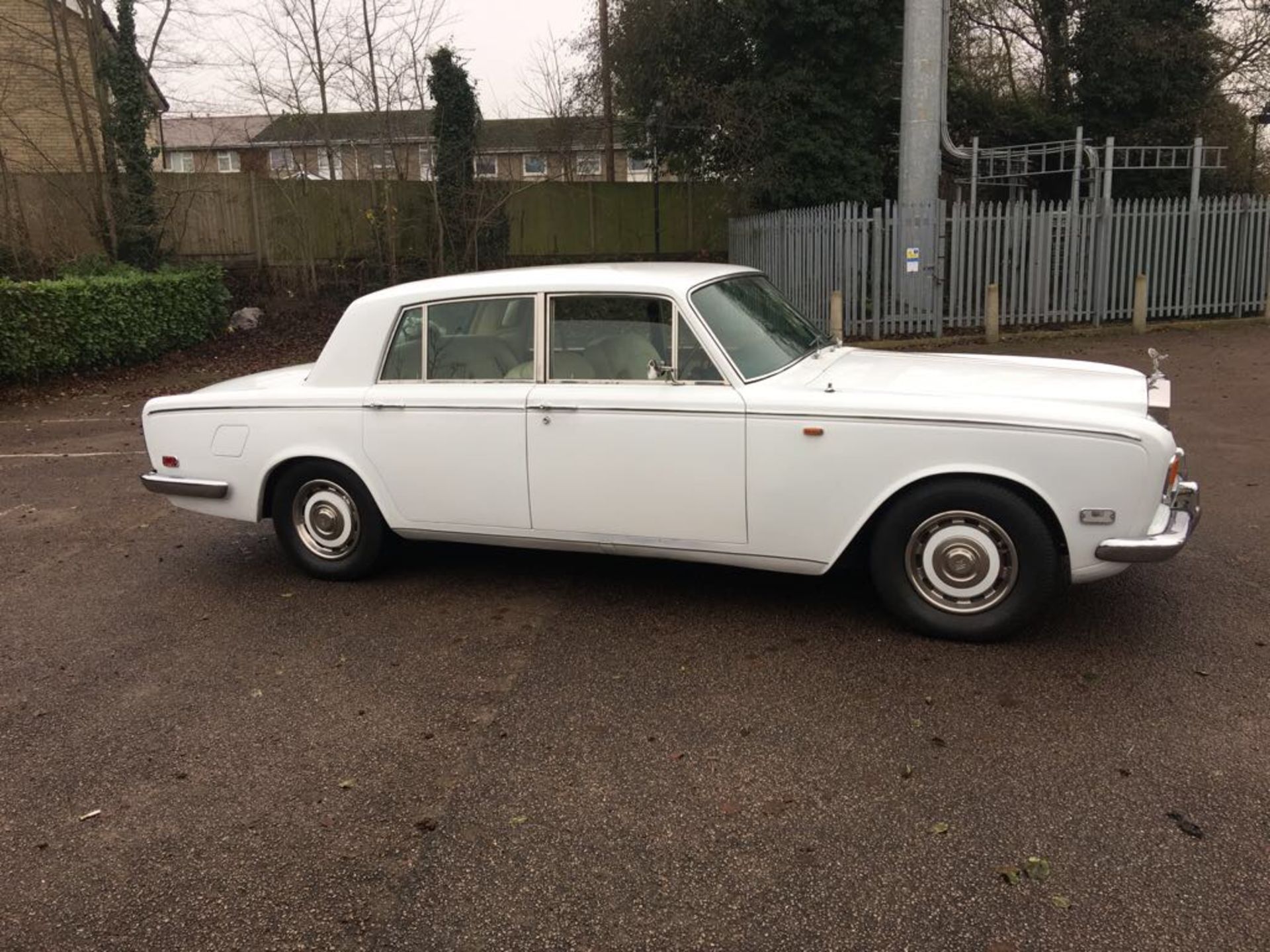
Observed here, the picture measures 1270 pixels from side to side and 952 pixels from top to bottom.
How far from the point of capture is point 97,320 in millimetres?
13992

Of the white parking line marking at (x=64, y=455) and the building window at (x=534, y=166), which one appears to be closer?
the white parking line marking at (x=64, y=455)

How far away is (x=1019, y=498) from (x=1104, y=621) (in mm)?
912

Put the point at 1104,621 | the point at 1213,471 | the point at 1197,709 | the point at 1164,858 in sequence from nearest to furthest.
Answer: the point at 1164,858, the point at 1197,709, the point at 1104,621, the point at 1213,471

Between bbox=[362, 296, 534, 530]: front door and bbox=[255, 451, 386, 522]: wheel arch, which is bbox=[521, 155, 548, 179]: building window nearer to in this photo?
bbox=[255, 451, 386, 522]: wheel arch

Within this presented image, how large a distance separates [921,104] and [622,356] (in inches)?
494

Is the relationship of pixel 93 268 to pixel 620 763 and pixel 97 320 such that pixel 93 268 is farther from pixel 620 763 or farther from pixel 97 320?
pixel 620 763

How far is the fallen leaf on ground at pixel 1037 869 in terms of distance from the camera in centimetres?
288

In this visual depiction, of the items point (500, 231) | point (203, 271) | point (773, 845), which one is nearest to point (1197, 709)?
point (773, 845)

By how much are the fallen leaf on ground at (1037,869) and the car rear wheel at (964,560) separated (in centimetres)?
154

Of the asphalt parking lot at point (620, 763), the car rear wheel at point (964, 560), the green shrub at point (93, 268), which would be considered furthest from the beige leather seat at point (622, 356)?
the green shrub at point (93, 268)

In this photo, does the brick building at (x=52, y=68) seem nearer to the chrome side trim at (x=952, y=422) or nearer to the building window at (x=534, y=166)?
the building window at (x=534, y=166)

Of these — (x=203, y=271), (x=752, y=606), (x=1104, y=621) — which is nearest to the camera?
(x=1104, y=621)

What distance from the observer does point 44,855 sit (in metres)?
3.18

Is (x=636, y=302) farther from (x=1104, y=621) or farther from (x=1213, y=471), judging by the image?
(x=1213, y=471)
